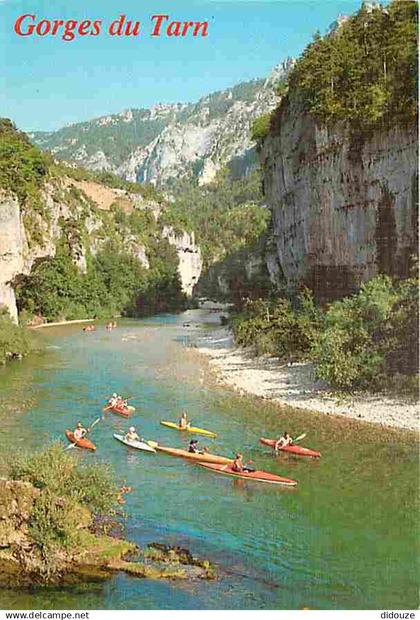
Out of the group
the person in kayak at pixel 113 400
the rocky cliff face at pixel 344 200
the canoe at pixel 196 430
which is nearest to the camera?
the canoe at pixel 196 430

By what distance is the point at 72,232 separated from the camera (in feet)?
211

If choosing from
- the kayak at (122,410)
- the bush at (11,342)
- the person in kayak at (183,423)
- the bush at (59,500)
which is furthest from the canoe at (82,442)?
the bush at (11,342)

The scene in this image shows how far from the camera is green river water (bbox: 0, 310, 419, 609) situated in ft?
35.2

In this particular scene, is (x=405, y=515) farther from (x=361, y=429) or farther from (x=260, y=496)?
(x=361, y=429)

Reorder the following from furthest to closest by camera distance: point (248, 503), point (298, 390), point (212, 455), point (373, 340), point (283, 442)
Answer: point (298, 390) < point (373, 340) < point (283, 442) < point (212, 455) < point (248, 503)

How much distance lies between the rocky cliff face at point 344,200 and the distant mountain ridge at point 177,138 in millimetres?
110408

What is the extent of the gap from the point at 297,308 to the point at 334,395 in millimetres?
12578

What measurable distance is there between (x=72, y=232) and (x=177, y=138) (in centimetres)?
11264

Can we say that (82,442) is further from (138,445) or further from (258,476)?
(258,476)

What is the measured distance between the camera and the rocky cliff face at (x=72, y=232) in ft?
136

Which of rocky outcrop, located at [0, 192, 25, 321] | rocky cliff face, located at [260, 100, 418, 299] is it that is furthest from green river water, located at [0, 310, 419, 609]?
rocky outcrop, located at [0, 192, 25, 321]

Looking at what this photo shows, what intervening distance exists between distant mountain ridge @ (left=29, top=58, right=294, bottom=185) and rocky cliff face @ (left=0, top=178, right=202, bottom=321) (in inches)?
2287

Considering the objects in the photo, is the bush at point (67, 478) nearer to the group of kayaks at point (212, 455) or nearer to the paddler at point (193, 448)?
the group of kayaks at point (212, 455)

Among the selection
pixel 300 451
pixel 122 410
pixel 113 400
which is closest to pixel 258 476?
pixel 300 451
